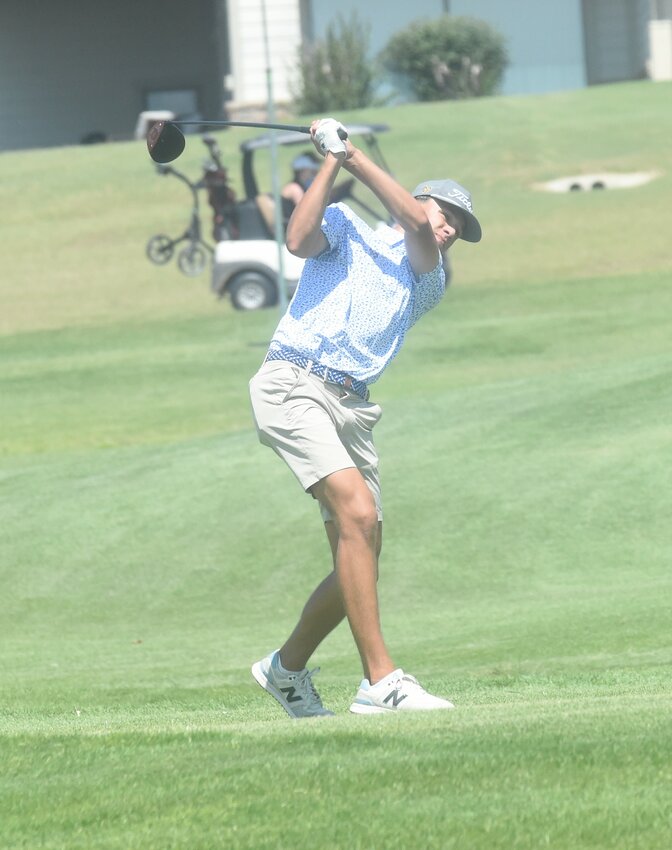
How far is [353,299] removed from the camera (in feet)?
17.7

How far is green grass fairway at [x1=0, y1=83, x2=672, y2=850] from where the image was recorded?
385 centimetres

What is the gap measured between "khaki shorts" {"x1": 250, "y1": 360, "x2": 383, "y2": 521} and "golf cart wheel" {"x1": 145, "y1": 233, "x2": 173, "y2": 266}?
800 inches

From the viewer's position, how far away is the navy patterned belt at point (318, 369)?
18.0 ft

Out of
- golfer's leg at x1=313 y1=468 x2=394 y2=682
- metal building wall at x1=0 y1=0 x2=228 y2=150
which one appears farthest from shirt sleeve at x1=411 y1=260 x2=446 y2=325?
metal building wall at x1=0 y1=0 x2=228 y2=150

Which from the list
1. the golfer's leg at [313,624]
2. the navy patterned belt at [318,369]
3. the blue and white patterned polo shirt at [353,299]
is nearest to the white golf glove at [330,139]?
the blue and white patterned polo shirt at [353,299]

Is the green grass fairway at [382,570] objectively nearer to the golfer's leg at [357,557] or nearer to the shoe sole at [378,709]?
the shoe sole at [378,709]

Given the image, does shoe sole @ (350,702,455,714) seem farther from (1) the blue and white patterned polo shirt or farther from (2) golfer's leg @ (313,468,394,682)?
(1) the blue and white patterned polo shirt

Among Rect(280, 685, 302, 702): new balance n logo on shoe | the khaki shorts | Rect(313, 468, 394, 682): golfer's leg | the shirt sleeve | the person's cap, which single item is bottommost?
Rect(280, 685, 302, 702): new balance n logo on shoe

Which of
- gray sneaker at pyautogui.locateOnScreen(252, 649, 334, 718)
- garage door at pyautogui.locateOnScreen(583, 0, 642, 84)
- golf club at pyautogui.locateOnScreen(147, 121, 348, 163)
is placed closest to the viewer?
gray sneaker at pyautogui.locateOnScreen(252, 649, 334, 718)

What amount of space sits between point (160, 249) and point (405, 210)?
2100 cm

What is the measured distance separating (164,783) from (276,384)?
5.81 ft

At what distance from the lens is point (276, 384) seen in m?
5.51

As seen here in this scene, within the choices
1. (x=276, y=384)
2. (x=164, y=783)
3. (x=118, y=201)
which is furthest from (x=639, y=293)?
(x=164, y=783)

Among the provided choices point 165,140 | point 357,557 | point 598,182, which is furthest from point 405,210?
point 598,182
